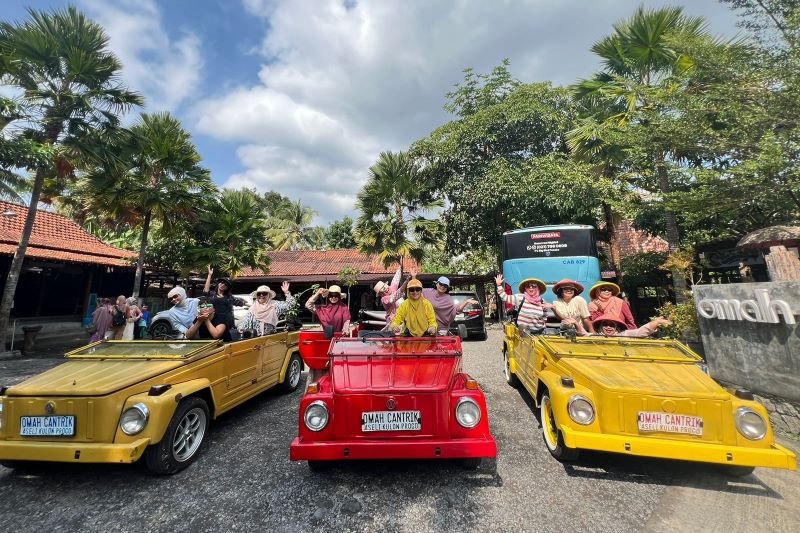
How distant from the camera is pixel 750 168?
19.9 ft

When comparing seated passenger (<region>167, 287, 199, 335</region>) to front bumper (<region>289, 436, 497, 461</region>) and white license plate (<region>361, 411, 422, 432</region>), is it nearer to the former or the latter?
front bumper (<region>289, 436, 497, 461</region>)

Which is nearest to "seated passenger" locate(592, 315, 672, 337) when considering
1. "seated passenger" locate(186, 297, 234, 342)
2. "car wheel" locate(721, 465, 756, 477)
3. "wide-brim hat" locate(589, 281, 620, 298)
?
"wide-brim hat" locate(589, 281, 620, 298)

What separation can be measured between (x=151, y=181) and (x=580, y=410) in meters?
14.5

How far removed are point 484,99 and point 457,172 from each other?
405 centimetres

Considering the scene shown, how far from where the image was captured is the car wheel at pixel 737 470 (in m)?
3.05

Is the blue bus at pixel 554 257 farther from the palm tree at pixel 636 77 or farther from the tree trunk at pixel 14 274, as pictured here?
the tree trunk at pixel 14 274

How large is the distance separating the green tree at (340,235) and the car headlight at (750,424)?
104 ft

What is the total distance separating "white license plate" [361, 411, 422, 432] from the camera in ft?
9.64

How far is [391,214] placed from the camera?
14938mm

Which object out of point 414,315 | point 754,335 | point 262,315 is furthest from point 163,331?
point 754,335

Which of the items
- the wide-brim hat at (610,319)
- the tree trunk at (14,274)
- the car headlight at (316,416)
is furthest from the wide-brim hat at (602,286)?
the tree trunk at (14,274)

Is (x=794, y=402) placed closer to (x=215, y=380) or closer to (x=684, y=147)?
(x=684, y=147)

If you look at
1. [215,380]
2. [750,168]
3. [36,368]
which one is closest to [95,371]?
[215,380]

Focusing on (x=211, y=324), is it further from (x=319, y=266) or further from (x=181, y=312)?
(x=319, y=266)
